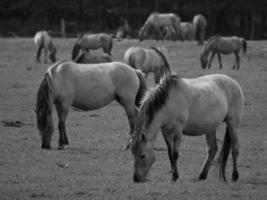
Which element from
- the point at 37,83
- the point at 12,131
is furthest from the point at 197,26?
the point at 12,131

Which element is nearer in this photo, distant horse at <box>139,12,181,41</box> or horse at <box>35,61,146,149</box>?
horse at <box>35,61,146,149</box>

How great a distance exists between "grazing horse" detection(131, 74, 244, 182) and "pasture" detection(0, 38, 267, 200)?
0.33 m

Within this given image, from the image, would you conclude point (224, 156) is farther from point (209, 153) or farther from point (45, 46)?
point (45, 46)

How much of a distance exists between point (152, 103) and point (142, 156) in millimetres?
679

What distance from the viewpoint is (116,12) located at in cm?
5184

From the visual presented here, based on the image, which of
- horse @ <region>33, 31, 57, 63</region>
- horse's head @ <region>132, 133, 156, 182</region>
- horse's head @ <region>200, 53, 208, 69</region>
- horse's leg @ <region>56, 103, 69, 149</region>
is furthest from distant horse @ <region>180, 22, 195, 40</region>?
horse's head @ <region>132, 133, 156, 182</region>

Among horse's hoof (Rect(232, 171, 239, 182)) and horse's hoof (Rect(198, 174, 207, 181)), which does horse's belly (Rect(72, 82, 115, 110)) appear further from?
horse's hoof (Rect(232, 171, 239, 182))

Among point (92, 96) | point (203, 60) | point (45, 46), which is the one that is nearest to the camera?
point (92, 96)

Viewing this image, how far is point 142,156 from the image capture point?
28.4 feet

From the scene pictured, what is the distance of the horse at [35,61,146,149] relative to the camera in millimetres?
12680

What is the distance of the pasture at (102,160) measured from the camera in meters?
8.23

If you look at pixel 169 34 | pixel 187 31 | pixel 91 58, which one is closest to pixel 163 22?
pixel 169 34

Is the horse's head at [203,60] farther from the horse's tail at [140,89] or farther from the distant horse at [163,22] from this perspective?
the horse's tail at [140,89]

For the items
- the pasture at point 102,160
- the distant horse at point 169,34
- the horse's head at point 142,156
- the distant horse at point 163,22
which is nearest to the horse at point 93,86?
the pasture at point 102,160
